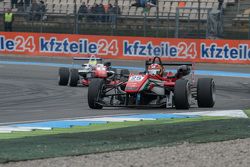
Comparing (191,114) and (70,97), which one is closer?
(191,114)

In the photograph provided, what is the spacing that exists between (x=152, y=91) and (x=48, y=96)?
182 inches

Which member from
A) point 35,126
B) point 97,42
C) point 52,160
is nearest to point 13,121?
point 35,126

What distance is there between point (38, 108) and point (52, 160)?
27.3 ft

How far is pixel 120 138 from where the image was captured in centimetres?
1139

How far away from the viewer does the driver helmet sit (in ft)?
56.4

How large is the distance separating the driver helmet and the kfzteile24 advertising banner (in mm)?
16770

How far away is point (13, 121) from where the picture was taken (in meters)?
14.5

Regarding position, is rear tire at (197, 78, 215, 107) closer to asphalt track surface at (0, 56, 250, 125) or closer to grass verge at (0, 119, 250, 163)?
asphalt track surface at (0, 56, 250, 125)

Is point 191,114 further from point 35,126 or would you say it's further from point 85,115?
point 35,126

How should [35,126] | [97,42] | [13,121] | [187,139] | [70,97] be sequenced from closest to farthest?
[187,139], [35,126], [13,121], [70,97], [97,42]

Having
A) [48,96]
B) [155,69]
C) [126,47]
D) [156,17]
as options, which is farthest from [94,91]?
[156,17]

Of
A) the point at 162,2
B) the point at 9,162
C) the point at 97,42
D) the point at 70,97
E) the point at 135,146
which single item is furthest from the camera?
the point at 162,2

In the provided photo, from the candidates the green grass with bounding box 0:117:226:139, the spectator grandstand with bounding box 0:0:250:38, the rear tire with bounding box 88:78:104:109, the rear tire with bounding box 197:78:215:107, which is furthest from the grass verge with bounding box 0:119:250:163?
the spectator grandstand with bounding box 0:0:250:38

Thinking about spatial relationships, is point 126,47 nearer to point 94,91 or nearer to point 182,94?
point 94,91
